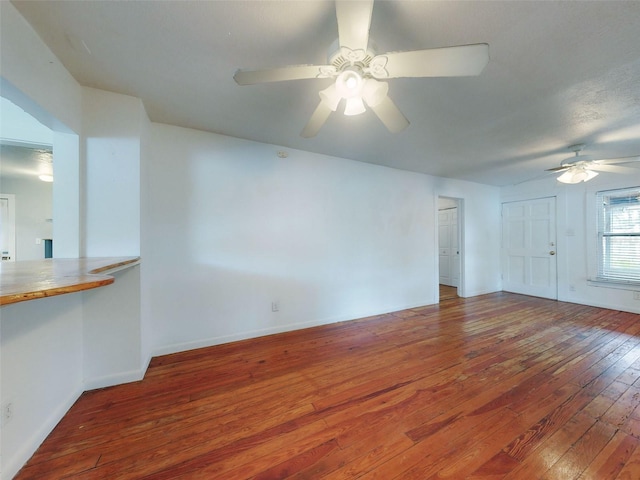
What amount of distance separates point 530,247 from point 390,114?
16.7ft

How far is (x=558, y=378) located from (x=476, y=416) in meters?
1.04

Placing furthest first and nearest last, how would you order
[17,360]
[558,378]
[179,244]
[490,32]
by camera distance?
[179,244] → [558,378] → [490,32] → [17,360]

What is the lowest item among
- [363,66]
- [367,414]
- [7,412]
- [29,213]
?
[367,414]

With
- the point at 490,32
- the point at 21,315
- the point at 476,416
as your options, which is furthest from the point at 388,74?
the point at 21,315

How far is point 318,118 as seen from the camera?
62.9 inches

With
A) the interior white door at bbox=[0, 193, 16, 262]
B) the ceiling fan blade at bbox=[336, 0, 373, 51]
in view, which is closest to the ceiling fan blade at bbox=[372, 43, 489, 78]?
the ceiling fan blade at bbox=[336, 0, 373, 51]

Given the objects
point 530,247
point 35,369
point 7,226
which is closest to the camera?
point 35,369

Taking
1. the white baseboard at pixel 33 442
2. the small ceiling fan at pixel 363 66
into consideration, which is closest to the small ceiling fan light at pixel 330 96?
the small ceiling fan at pixel 363 66

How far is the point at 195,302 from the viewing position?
2455mm

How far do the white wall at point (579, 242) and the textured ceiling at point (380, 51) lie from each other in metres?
1.71

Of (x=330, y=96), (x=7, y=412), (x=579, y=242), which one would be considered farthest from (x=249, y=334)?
(x=579, y=242)

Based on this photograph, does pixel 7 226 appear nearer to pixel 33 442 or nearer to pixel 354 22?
pixel 33 442

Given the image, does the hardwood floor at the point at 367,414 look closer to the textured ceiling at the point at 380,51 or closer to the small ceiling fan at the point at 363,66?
the small ceiling fan at the point at 363,66

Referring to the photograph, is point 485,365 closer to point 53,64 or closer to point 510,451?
point 510,451
